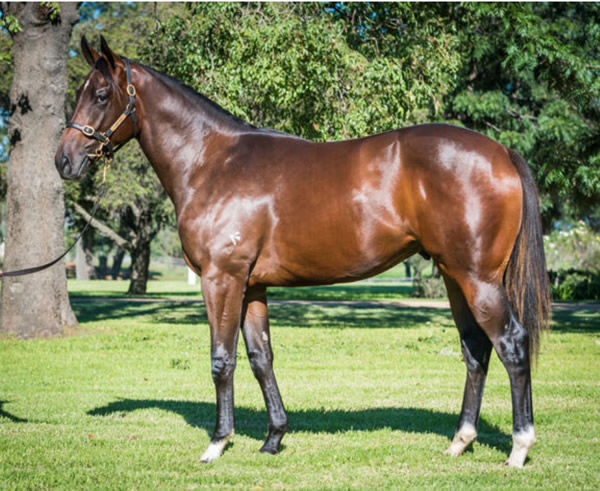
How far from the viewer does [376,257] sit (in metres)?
5.30

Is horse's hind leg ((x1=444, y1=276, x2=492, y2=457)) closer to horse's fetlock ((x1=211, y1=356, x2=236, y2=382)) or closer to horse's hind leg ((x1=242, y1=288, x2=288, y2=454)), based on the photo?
horse's hind leg ((x1=242, y1=288, x2=288, y2=454))

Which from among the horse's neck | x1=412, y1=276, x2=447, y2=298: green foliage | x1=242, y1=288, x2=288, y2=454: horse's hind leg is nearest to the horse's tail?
x1=242, y1=288, x2=288, y2=454: horse's hind leg

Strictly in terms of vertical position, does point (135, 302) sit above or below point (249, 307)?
below

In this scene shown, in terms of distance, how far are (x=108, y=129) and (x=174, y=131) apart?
0.53m

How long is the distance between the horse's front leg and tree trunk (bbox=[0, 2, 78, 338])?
926cm

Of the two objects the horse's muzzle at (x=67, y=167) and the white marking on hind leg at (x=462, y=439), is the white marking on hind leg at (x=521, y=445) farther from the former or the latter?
the horse's muzzle at (x=67, y=167)

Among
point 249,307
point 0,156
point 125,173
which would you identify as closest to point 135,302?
point 125,173

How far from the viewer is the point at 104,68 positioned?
5.68 metres

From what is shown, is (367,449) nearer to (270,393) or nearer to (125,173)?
(270,393)

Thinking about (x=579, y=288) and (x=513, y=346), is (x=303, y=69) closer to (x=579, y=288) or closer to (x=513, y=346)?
(x=513, y=346)

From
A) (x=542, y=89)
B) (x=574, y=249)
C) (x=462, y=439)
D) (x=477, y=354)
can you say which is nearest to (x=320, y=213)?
(x=477, y=354)

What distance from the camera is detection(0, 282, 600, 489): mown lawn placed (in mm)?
5020

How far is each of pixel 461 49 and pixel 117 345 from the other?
35.8 feet

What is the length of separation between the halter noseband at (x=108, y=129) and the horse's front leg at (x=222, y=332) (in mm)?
1349
